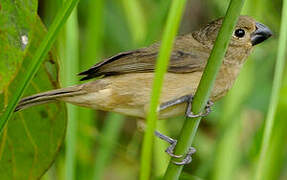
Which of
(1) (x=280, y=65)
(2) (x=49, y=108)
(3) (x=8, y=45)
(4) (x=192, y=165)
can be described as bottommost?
(4) (x=192, y=165)

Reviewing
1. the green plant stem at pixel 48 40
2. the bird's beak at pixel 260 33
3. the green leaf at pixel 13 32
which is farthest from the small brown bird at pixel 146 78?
the green plant stem at pixel 48 40

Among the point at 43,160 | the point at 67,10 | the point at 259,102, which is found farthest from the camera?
the point at 259,102

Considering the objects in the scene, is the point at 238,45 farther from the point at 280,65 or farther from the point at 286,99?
the point at 280,65

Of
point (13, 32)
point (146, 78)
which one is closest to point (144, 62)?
point (146, 78)

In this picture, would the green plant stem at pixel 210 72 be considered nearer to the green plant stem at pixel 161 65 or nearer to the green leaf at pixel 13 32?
the green plant stem at pixel 161 65

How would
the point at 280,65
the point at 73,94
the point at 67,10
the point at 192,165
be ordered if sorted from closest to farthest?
the point at 67,10 → the point at 280,65 → the point at 73,94 → the point at 192,165

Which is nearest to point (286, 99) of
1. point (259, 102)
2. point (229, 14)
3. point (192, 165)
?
point (259, 102)
